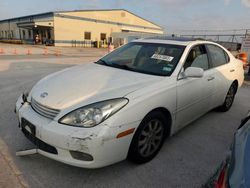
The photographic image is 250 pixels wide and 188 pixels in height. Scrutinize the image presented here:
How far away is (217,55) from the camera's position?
4.12 meters

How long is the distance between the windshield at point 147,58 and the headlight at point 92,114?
1.01m

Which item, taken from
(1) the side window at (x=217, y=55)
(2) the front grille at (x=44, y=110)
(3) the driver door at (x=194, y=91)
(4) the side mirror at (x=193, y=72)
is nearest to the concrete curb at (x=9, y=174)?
(2) the front grille at (x=44, y=110)

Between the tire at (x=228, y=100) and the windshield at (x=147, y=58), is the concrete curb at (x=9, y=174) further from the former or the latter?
the tire at (x=228, y=100)

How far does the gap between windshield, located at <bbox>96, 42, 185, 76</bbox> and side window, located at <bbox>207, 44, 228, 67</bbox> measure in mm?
903

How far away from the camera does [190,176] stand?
257cm

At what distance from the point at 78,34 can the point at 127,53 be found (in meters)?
35.1

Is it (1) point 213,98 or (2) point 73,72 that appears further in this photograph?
(1) point 213,98

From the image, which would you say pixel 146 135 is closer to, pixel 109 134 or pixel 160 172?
pixel 160 172

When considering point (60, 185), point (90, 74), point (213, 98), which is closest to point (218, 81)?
point (213, 98)

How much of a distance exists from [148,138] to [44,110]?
4.08 ft

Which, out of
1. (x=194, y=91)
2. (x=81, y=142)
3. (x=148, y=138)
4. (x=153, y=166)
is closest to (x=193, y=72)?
(x=194, y=91)

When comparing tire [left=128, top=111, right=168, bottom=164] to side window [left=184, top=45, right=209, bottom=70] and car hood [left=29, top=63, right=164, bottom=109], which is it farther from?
side window [left=184, top=45, right=209, bottom=70]

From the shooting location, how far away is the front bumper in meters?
2.12

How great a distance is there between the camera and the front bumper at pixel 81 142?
83.3 inches
